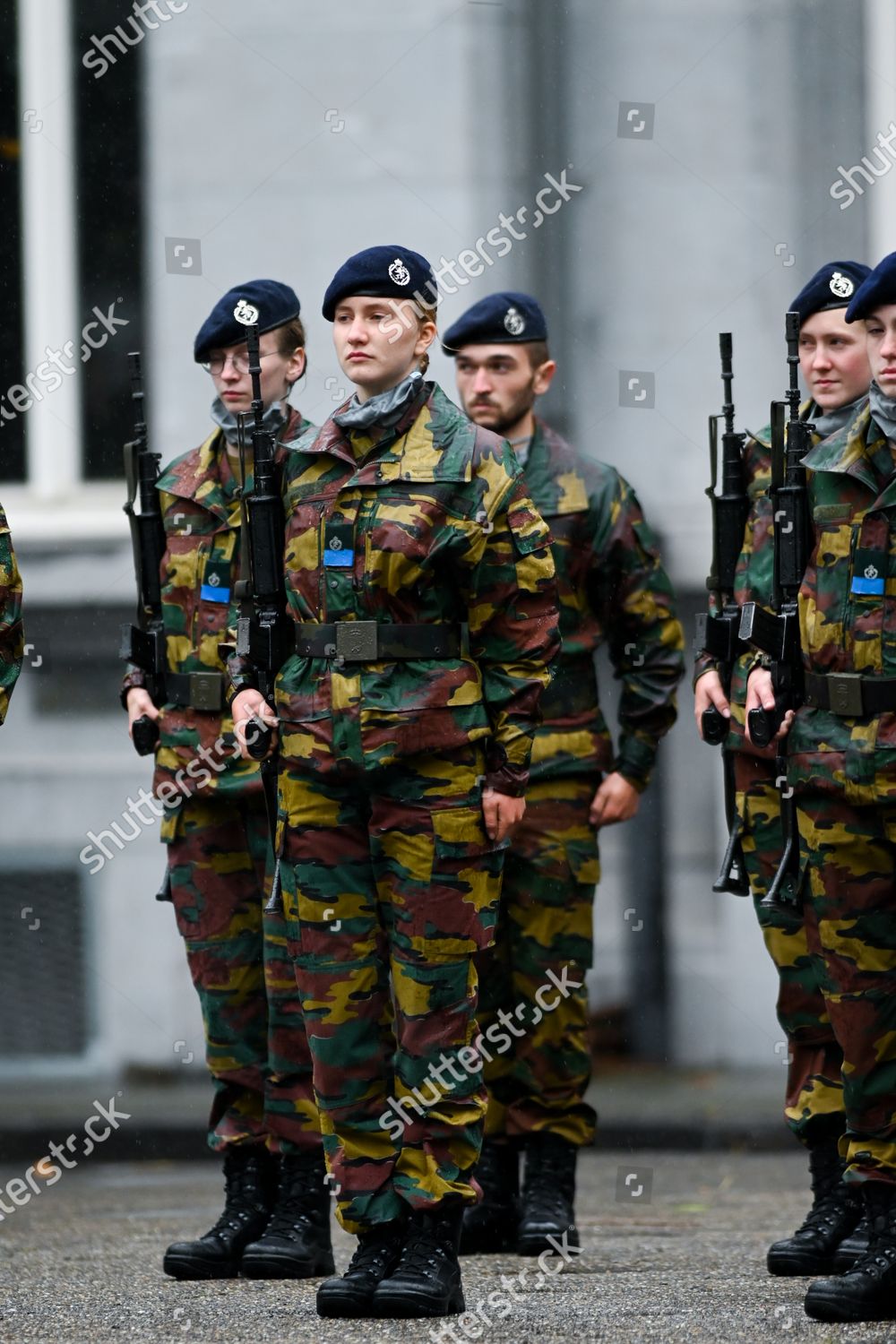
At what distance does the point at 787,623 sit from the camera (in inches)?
214

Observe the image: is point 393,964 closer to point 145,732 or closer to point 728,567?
point 145,732

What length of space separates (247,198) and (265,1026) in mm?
3971

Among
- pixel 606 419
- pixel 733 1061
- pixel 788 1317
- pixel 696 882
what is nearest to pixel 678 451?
pixel 606 419

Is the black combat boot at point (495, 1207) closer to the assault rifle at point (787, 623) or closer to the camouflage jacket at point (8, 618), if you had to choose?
the assault rifle at point (787, 623)

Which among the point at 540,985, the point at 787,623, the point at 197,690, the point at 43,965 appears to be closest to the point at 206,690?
the point at 197,690

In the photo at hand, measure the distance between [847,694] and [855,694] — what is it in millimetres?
21

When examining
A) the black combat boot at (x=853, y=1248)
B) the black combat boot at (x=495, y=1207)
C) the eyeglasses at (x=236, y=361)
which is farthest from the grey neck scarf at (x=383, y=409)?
the black combat boot at (x=495, y=1207)

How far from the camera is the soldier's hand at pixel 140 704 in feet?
20.1

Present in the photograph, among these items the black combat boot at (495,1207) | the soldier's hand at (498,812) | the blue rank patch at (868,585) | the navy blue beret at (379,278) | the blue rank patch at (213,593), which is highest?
the navy blue beret at (379,278)

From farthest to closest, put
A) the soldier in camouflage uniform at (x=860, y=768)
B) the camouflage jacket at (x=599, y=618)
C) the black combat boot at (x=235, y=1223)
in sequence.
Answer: the camouflage jacket at (x=599, y=618), the black combat boot at (x=235, y=1223), the soldier in camouflage uniform at (x=860, y=768)

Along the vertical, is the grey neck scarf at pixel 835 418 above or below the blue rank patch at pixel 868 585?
above

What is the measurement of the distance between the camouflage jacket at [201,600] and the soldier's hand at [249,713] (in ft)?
1.55

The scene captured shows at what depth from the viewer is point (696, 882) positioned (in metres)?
9.20

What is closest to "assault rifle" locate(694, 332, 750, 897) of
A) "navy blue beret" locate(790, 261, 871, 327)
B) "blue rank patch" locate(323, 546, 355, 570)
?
"navy blue beret" locate(790, 261, 871, 327)
